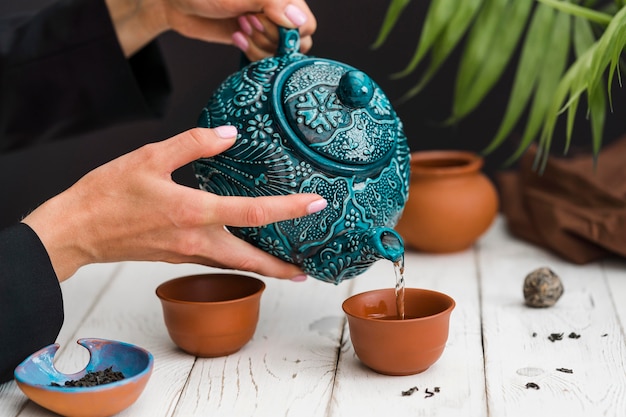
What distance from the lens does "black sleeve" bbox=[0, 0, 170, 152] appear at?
6.24 ft

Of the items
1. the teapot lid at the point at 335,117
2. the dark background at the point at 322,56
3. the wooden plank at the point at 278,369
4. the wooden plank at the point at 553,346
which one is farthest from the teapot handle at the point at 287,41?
the dark background at the point at 322,56

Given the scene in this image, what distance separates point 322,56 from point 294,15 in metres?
0.82

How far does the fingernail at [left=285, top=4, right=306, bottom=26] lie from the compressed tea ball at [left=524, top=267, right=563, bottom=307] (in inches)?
24.7

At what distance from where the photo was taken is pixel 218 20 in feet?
5.87

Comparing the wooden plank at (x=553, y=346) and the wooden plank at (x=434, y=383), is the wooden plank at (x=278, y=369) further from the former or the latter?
the wooden plank at (x=553, y=346)

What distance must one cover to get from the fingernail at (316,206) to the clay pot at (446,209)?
2.37 ft

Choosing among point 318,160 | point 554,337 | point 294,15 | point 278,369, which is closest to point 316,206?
point 318,160

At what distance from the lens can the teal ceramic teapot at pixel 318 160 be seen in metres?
1.36

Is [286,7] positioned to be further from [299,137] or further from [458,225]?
[458,225]

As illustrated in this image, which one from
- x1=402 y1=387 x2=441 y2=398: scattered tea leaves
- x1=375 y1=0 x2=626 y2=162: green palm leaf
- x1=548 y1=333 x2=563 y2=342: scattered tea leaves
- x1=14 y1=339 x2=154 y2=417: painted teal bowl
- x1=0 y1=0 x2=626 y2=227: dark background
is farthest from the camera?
x1=0 y1=0 x2=626 y2=227: dark background

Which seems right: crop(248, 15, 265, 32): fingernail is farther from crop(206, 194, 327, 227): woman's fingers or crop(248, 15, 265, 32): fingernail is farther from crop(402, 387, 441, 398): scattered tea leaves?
crop(402, 387, 441, 398): scattered tea leaves

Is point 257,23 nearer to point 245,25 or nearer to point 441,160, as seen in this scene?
point 245,25

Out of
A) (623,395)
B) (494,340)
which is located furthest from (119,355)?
(623,395)

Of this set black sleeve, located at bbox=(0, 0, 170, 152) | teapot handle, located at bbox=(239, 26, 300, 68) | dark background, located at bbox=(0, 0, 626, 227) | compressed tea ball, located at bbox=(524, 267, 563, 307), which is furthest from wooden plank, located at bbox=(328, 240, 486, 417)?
dark background, located at bbox=(0, 0, 626, 227)
